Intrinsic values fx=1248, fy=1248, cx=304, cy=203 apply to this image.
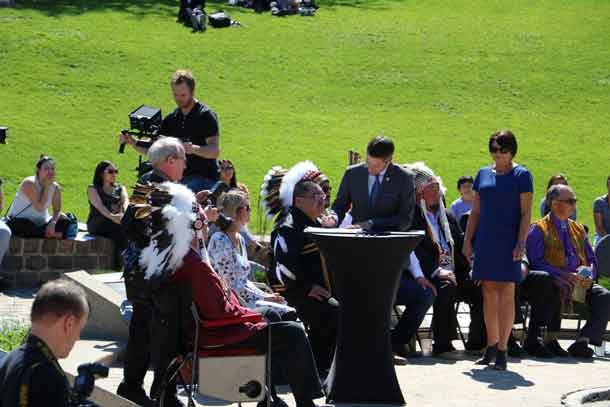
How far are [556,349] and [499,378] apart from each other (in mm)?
1554

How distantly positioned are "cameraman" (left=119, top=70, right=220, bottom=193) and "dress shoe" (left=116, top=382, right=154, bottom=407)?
2.05m

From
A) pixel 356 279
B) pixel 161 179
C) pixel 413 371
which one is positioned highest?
pixel 161 179

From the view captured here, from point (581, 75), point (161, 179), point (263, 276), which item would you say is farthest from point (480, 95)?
point (161, 179)

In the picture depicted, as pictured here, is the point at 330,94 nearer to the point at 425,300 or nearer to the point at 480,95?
the point at 480,95

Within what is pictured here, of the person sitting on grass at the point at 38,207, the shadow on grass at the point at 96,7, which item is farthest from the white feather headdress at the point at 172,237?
→ the shadow on grass at the point at 96,7

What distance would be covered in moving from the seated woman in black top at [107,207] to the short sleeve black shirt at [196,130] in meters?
4.80

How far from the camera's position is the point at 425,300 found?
10070 mm

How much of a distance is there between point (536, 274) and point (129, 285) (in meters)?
4.51

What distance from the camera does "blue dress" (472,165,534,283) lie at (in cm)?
962

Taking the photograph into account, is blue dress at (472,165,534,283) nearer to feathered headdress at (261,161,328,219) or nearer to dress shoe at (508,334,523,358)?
dress shoe at (508,334,523,358)

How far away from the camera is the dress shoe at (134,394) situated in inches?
302

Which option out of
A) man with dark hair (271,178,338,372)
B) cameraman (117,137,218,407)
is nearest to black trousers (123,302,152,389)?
cameraman (117,137,218,407)

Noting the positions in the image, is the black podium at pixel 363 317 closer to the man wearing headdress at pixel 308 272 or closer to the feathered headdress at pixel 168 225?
the man wearing headdress at pixel 308 272

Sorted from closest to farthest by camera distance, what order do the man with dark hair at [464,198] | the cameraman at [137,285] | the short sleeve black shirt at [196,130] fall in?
the cameraman at [137,285], the short sleeve black shirt at [196,130], the man with dark hair at [464,198]
